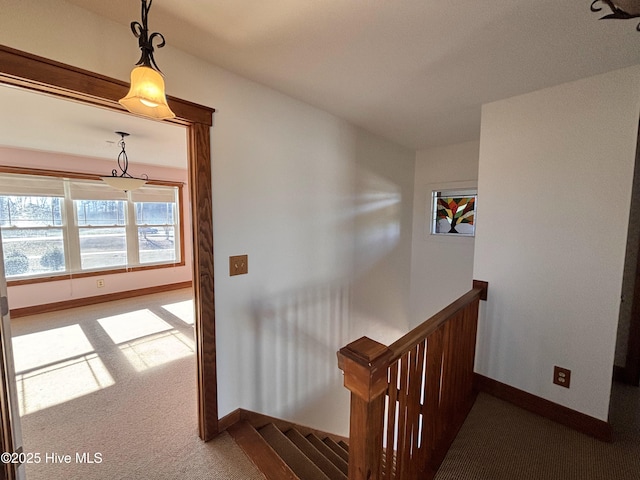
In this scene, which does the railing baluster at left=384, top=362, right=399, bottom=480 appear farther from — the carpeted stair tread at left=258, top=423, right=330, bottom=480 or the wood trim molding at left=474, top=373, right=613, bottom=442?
the wood trim molding at left=474, top=373, right=613, bottom=442

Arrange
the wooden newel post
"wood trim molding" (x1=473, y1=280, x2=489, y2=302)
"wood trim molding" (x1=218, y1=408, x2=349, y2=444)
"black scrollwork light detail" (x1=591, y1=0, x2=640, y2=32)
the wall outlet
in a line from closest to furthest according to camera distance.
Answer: "black scrollwork light detail" (x1=591, y1=0, x2=640, y2=32), the wooden newel post, the wall outlet, "wood trim molding" (x1=218, y1=408, x2=349, y2=444), "wood trim molding" (x1=473, y1=280, x2=489, y2=302)

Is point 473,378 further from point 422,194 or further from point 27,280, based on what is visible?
point 27,280

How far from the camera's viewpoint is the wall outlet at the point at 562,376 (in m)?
1.70

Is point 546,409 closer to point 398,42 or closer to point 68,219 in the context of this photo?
point 398,42

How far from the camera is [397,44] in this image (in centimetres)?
138

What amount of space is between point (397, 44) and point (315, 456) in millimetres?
2710

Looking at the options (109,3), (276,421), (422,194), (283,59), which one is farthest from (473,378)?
(109,3)

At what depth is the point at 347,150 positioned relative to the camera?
2557 mm

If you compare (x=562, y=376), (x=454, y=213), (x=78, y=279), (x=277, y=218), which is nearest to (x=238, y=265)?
(x=277, y=218)

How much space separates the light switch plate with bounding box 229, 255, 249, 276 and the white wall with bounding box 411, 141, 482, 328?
243 cm

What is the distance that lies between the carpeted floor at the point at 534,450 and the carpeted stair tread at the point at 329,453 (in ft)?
2.65

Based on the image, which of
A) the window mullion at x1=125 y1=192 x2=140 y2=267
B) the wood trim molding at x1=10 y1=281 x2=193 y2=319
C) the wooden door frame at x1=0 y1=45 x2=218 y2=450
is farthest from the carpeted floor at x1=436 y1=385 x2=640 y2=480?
the window mullion at x1=125 y1=192 x2=140 y2=267

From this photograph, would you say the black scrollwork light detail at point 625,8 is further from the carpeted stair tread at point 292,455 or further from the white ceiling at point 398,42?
the carpeted stair tread at point 292,455

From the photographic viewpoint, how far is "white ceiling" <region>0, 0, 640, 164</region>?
1152mm
